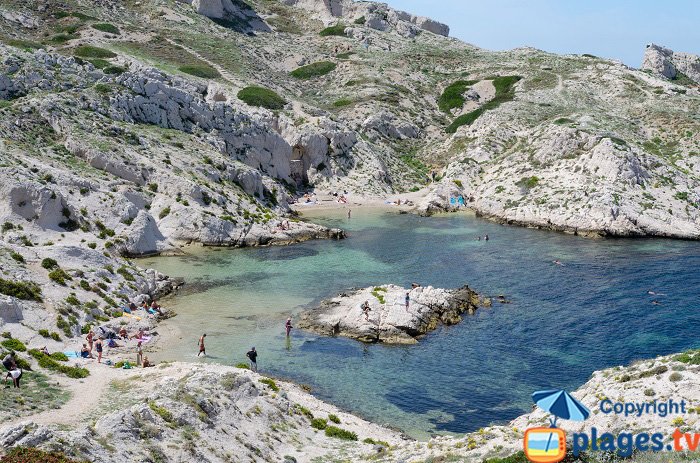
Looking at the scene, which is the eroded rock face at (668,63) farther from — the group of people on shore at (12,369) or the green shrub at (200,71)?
the group of people on shore at (12,369)

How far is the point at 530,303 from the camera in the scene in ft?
195

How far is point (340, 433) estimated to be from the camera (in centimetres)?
3400

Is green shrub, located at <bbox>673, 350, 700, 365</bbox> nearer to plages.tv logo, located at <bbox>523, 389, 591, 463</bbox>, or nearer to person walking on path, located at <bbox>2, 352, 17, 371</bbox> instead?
plages.tv logo, located at <bbox>523, 389, 591, 463</bbox>

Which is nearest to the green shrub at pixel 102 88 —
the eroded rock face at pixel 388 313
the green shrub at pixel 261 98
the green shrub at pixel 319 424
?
the green shrub at pixel 261 98

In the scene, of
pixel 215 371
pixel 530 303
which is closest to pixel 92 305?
pixel 215 371

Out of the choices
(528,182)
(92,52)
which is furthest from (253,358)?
(92,52)

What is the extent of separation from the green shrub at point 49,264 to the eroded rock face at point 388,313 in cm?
2162

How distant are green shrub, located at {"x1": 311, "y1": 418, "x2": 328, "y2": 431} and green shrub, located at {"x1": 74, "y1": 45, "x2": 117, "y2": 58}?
97.0 metres

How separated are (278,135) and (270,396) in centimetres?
7972

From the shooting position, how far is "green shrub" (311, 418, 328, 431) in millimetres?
34812

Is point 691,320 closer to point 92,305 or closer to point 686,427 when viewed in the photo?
point 686,427

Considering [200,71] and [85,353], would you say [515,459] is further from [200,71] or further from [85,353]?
[200,71]

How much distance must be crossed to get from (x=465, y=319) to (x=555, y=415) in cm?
3361

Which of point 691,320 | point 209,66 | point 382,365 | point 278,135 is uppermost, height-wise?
point 209,66
